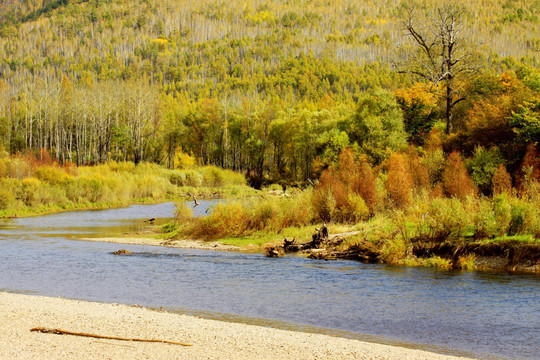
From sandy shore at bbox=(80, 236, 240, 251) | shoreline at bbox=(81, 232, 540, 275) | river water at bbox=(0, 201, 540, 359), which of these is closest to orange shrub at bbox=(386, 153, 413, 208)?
shoreline at bbox=(81, 232, 540, 275)

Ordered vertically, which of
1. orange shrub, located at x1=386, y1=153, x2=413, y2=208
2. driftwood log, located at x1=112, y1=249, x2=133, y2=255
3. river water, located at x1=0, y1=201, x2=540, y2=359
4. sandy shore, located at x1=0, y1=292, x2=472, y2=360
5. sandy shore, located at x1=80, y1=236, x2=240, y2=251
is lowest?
sandy shore, located at x1=80, y1=236, x2=240, y2=251

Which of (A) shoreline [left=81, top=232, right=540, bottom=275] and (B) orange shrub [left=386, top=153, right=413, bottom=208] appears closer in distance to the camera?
(A) shoreline [left=81, top=232, right=540, bottom=275]

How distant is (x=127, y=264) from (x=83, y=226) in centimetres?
1937

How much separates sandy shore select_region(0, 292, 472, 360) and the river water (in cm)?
168

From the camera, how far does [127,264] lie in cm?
2917

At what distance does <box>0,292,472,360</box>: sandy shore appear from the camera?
13.6 meters

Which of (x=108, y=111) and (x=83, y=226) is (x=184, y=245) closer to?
(x=83, y=226)

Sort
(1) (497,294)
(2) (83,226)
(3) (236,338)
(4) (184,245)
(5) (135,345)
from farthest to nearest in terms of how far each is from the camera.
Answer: (2) (83,226) < (4) (184,245) < (1) (497,294) < (3) (236,338) < (5) (135,345)

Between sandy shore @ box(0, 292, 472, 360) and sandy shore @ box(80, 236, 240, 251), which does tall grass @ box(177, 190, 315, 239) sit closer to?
sandy shore @ box(80, 236, 240, 251)

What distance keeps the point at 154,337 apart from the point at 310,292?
869 cm

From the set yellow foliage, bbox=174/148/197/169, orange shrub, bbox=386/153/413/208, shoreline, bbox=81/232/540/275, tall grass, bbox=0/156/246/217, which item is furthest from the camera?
yellow foliage, bbox=174/148/197/169

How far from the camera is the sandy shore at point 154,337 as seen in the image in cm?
1356

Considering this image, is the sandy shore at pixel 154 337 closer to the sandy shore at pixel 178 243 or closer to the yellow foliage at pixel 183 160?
the sandy shore at pixel 178 243

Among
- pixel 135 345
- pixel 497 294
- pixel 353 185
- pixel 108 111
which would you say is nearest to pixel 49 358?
pixel 135 345
